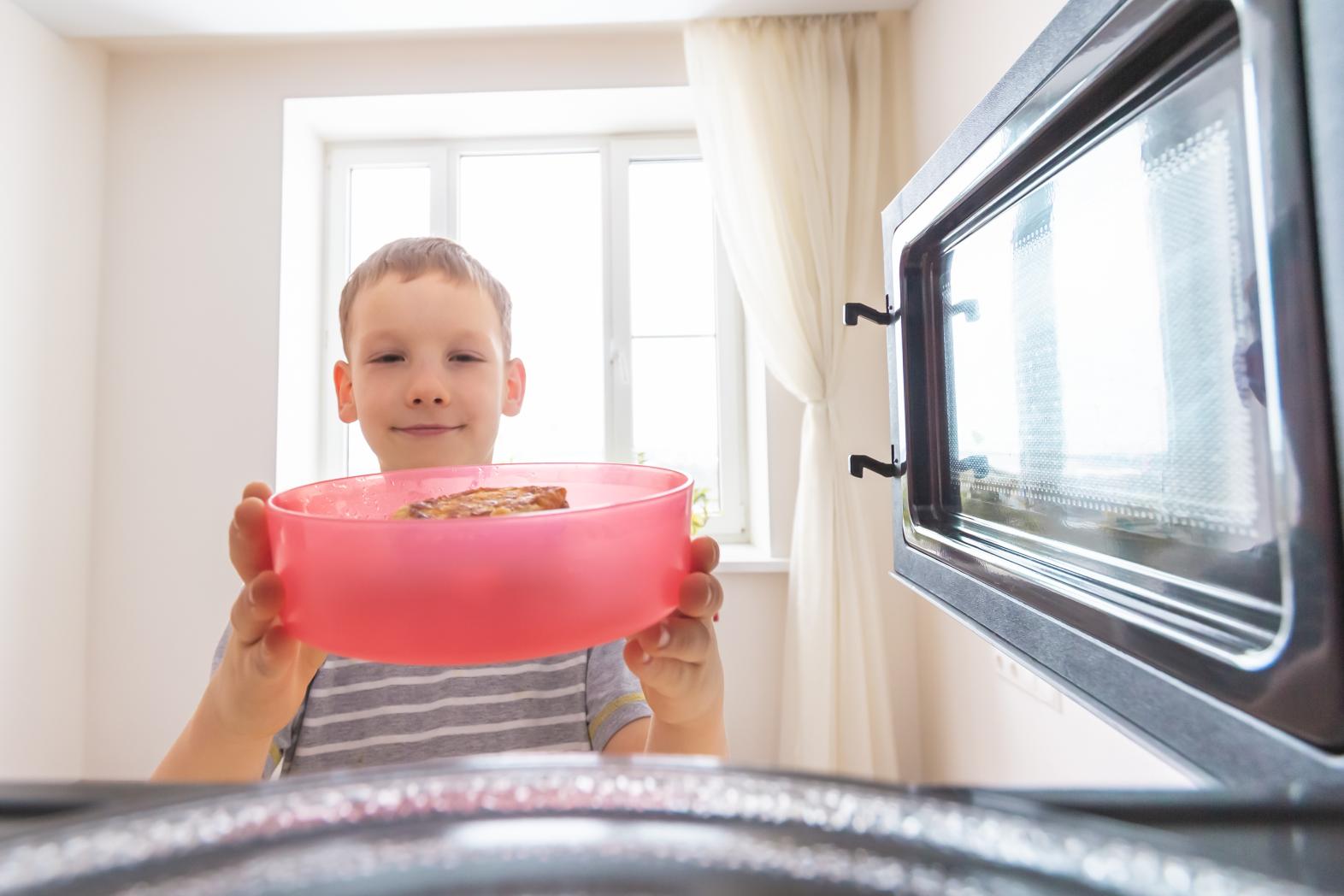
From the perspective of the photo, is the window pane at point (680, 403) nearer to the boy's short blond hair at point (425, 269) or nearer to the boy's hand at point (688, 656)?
the boy's short blond hair at point (425, 269)

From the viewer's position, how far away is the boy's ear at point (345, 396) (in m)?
0.74

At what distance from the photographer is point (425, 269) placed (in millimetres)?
757

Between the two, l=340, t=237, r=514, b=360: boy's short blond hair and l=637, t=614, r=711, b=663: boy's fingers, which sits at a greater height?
l=340, t=237, r=514, b=360: boy's short blond hair

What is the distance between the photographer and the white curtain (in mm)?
1576

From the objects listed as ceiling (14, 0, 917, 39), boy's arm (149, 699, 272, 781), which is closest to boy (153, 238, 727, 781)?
boy's arm (149, 699, 272, 781)

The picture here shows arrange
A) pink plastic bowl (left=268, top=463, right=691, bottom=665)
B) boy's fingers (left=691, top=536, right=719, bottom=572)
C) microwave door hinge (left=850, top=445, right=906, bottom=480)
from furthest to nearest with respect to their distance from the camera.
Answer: microwave door hinge (left=850, top=445, right=906, bottom=480), boy's fingers (left=691, top=536, right=719, bottom=572), pink plastic bowl (left=268, top=463, right=691, bottom=665)

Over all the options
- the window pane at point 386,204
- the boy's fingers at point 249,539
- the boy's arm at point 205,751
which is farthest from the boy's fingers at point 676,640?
the window pane at point 386,204

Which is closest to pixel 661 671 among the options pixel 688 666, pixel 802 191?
pixel 688 666

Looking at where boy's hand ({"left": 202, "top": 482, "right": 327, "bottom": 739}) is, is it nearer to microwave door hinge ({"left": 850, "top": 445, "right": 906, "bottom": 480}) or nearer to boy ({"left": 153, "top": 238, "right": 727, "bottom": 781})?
boy ({"left": 153, "top": 238, "right": 727, "bottom": 781})

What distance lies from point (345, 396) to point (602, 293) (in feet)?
4.07

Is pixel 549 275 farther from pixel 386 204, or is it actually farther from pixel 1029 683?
pixel 1029 683

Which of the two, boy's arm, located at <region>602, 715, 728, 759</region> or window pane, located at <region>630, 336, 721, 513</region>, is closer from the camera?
boy's arm, located at <region>602, 715, 728, 759</region>

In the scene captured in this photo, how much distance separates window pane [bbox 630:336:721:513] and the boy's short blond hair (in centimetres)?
105

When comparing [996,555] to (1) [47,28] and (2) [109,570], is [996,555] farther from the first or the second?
(1) [47,28]
